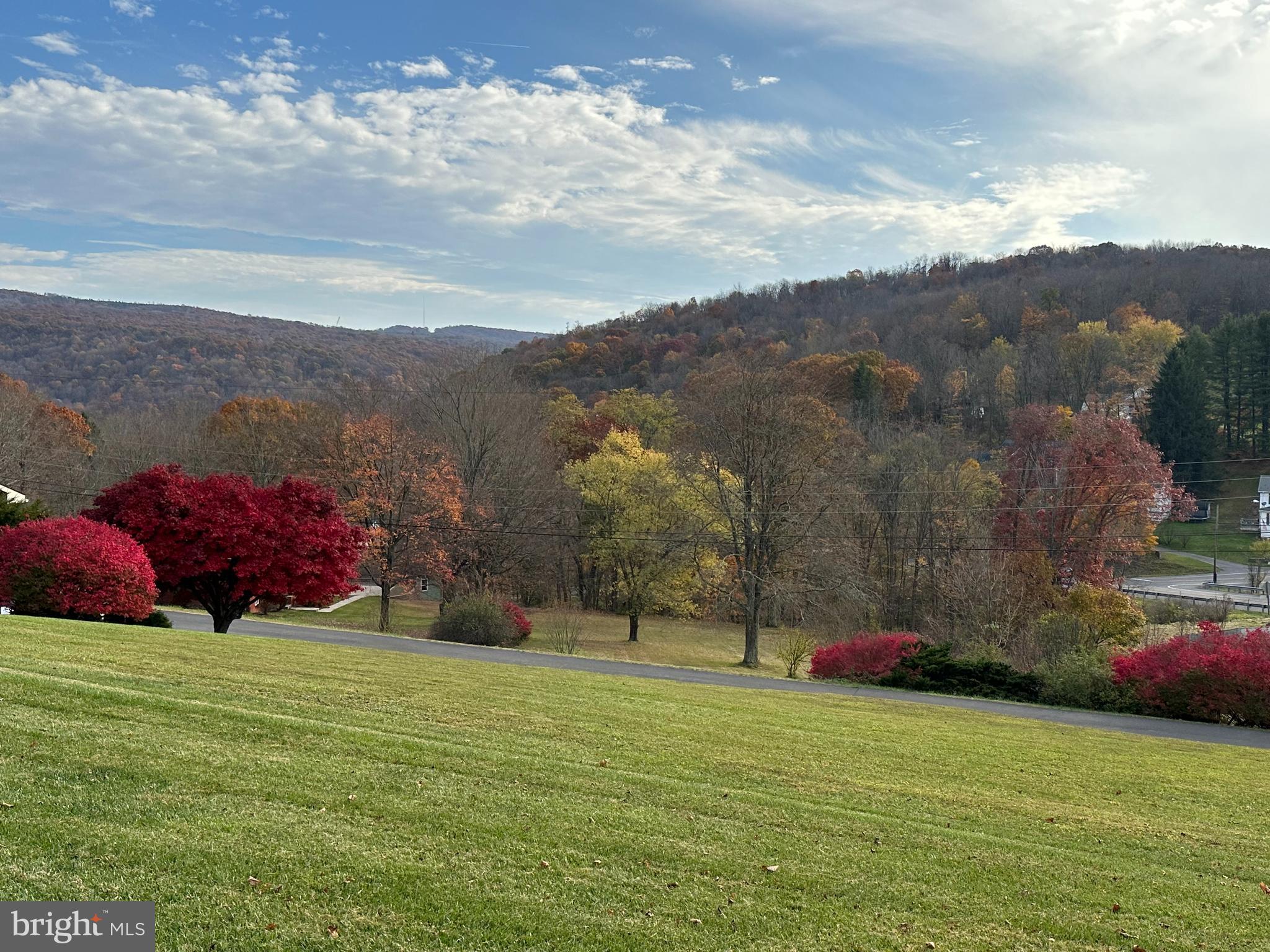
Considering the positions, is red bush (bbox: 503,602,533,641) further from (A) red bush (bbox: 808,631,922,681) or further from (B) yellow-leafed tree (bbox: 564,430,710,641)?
(A) red bush (bbox: 808,631,922,681)

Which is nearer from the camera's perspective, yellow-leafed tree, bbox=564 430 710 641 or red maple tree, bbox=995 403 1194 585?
red maple tree, bbox=995 403 1194 585

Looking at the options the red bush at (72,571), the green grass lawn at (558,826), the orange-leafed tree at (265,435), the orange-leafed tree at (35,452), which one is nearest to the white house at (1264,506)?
the orange-leafed tree at (265,435)

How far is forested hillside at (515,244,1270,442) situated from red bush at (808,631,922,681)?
5393cm

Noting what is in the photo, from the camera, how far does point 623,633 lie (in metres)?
46.9

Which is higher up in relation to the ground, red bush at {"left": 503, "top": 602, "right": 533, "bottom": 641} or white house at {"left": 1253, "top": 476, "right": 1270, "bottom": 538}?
white house at {"left": 1253, "top": 476, "right": 1270, "bottom": 538}

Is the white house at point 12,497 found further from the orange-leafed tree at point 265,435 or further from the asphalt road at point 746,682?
the orange-leafed tree at point 265,435

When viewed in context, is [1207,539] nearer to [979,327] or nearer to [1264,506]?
[1264,506]

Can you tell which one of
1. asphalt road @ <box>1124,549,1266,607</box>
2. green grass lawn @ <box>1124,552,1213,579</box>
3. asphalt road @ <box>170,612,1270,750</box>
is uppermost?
green grass lawn @ <box>1124,552,1213,579</box>

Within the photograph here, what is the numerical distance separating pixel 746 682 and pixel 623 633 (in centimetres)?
2573

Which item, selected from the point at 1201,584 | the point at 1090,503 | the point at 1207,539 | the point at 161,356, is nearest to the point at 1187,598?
the point at 1090,503

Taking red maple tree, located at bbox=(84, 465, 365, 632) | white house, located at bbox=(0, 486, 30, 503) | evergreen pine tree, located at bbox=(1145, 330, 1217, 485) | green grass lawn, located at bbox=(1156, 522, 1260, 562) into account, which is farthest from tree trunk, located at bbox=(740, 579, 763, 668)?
evergreen pine tree, located at bbox=(1145, 330, 1217, 485)

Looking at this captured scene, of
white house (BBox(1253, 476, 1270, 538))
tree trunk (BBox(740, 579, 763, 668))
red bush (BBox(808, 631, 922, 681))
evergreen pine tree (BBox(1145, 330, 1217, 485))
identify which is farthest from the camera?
evergreen pine tree (BBox(1145, 330, 1217, 485))

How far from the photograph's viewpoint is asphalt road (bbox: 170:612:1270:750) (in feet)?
61.4

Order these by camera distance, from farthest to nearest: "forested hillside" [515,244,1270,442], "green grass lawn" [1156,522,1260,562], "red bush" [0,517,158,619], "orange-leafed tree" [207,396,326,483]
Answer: "forested hillside" [515,244,1270,442]
"green grass lawn" [1156,522,1260,562]
"orange-leafed tree" [207,396,326,483]
"red bush" [0,517,158,619]
